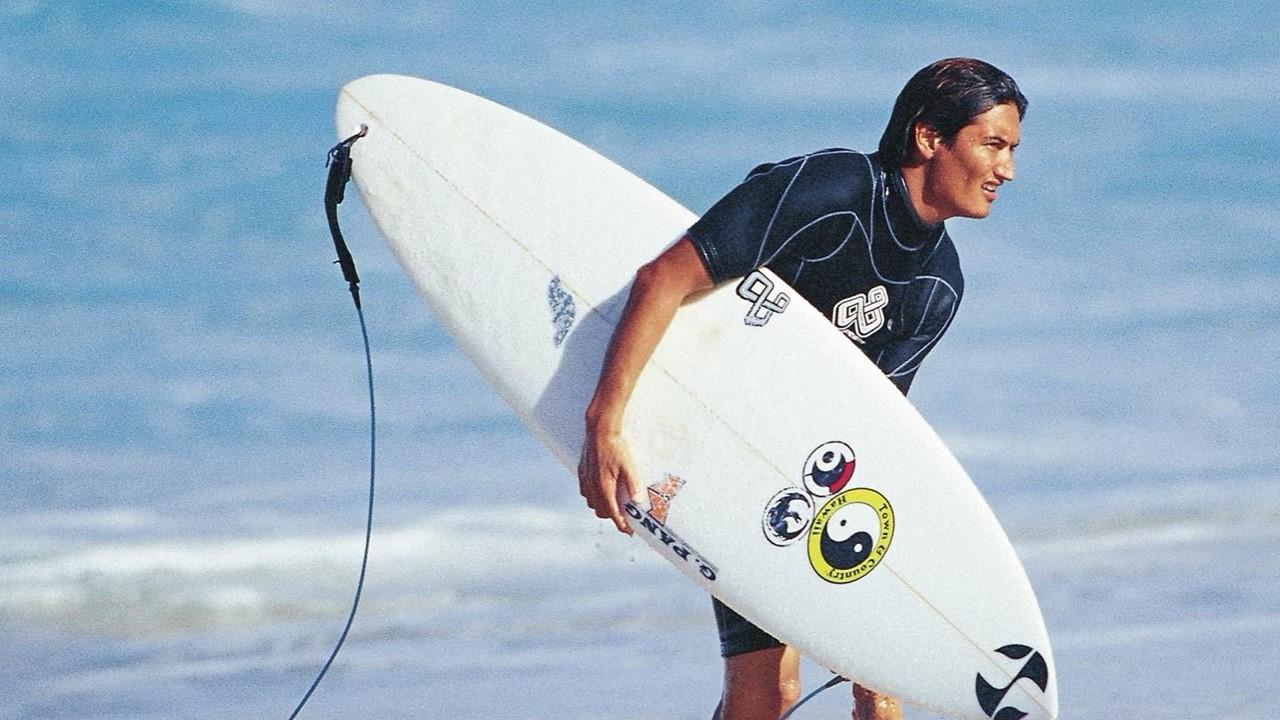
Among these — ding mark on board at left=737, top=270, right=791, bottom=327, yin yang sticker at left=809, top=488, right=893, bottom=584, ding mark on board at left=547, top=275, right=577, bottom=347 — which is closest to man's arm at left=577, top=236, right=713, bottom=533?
ding mark on board at left=737, top=270, right=791, bottom=327

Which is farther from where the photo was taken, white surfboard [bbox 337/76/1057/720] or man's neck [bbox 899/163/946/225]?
white surfboard [bbox 337/76/1057/720]

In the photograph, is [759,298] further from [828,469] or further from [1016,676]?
[1016,676]

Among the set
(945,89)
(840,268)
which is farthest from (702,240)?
(945,89)

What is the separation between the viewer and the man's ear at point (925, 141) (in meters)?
3.07

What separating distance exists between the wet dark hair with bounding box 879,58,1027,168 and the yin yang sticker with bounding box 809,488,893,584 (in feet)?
2.50

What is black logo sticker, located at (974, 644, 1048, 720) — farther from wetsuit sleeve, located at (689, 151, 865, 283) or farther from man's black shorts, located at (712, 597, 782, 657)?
wetsuit sleeve, located at (689, 151, 865, 283)

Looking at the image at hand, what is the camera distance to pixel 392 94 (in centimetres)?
389

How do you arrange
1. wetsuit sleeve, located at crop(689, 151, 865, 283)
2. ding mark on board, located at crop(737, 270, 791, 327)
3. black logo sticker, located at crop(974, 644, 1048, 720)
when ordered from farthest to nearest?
black logo sticker, located at crop(974, 644, 1048, 720) → ding mark on board, located at crop(737, 270, 791, 327) → wetsuit sleeve, located at crop(689, 151, 865, 283)

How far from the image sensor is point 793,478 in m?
3.29

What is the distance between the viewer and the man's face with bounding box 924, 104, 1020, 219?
3.05m

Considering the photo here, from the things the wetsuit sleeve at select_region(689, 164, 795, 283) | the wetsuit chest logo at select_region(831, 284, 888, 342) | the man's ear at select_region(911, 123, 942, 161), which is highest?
the man's ear at select_region(911, 123, 942, 161)

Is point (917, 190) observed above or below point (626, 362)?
above

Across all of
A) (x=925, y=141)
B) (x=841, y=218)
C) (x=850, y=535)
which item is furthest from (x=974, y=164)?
(x=850, y=535)

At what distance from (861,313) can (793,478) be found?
40cm
